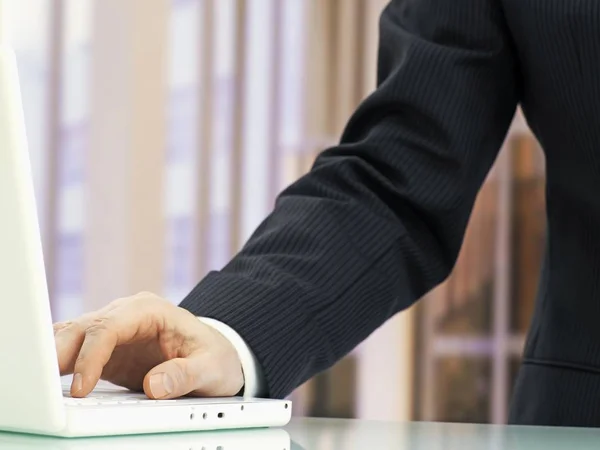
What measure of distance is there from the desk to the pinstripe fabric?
22 centimetres

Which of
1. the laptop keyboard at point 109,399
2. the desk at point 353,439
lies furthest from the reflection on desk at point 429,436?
the laptop keyboard at point 109,399

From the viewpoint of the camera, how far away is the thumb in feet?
2.31

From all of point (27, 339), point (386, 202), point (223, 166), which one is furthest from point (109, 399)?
point (223, 166)

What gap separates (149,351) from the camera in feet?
2.66

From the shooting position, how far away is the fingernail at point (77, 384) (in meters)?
0.68

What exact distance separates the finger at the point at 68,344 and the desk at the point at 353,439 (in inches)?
5.2

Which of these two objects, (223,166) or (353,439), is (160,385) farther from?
(223,166)

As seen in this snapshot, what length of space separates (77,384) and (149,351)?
0.13 m

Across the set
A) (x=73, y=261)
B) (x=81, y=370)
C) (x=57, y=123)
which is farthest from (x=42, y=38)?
(x=81, y=370)

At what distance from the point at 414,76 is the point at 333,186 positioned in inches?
6.4

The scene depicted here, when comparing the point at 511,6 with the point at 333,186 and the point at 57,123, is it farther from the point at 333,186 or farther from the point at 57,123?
the point at 57,123

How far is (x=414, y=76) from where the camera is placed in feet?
3.56

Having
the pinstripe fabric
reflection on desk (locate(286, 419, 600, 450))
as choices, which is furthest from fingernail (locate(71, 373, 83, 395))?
the pinstripe fabric

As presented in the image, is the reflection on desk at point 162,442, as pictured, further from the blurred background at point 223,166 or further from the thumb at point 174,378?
the blurred background at point 223,166
